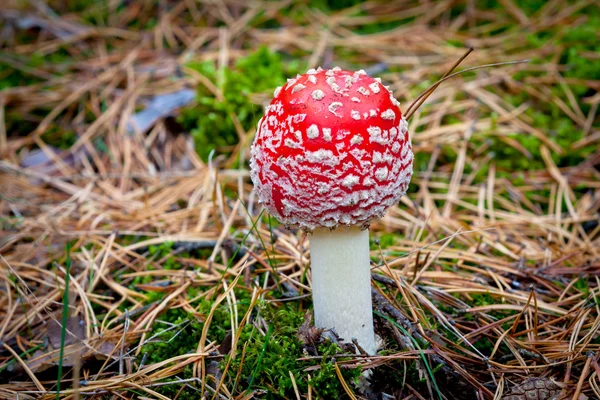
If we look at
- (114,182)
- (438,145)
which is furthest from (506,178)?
(114,182)

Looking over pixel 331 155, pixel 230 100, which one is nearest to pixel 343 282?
pixel 331 155

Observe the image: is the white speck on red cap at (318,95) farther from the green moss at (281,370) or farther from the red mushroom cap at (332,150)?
the green moss at (281,370)

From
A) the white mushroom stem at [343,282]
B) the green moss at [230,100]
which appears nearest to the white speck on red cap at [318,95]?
the white mushroom stem at [343,282]

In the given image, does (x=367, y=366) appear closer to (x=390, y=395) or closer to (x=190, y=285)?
(x=390, y=395)

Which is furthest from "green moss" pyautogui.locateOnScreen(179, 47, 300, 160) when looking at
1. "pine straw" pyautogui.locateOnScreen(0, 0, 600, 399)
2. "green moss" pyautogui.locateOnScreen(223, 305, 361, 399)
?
"green moss" pyautogui.locateOnScreen(223, 305, 361, 399)

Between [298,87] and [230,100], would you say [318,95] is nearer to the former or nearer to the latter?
[298,87]

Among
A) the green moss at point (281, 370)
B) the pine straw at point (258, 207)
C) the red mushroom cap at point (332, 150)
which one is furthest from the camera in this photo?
the pine straw at point (258, 207)
